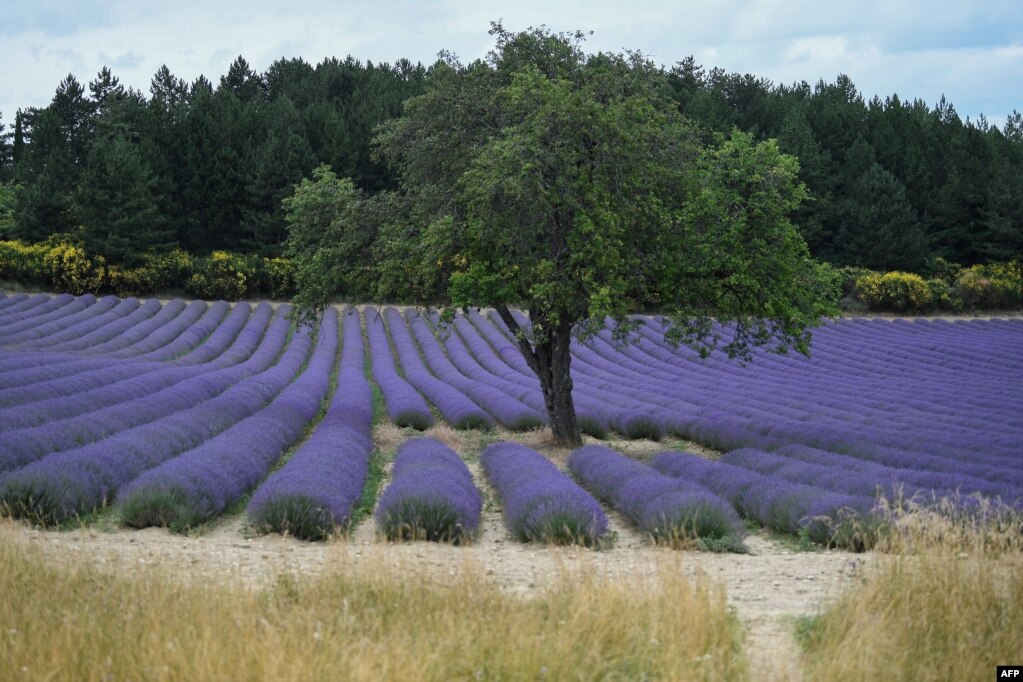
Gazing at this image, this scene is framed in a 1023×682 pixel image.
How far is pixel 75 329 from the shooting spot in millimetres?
32719

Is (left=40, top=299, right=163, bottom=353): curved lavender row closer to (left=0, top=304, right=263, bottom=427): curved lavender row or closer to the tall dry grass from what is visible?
(left=0, top=304, right=263, bottom=427): curved lavender row

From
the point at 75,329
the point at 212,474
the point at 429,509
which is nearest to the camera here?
the point at 429,509

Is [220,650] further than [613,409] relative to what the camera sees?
No

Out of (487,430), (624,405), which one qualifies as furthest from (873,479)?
(624,405)

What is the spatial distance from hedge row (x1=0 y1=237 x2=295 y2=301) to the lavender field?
9520 mm

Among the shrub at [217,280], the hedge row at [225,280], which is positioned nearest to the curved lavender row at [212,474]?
the shrub at [217,280]

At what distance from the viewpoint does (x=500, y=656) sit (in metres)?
4.85

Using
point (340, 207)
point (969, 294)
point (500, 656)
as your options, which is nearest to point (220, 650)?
point (500, 656)

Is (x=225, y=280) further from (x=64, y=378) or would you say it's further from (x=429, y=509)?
(x=429, y=509)

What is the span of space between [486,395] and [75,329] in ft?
55.3

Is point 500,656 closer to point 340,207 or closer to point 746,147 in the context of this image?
point 746,147

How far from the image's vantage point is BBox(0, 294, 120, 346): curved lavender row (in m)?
29.6

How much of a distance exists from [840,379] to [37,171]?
4883cm

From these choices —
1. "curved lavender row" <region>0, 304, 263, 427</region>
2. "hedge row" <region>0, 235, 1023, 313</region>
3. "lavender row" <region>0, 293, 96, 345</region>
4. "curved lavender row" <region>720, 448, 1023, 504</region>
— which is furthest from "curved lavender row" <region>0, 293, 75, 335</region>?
"curved lavender row" <region>720, 448, 1023, 504</region>
